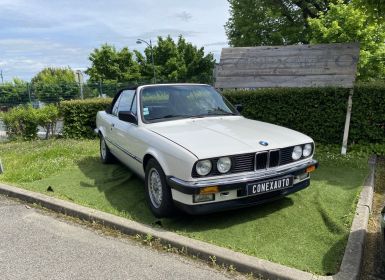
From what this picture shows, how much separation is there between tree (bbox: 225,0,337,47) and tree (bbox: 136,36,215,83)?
12523mm

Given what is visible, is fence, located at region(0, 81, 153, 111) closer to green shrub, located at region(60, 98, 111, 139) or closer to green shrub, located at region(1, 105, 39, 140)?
green shrub, located at region(1, 105, 39, 140)

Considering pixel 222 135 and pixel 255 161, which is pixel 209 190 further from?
pixel 222 135

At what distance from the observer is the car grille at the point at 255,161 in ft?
12.5

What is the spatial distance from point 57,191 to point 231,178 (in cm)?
314

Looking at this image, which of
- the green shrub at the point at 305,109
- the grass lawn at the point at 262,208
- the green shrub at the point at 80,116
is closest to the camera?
the grass lawn at the point at 262,208

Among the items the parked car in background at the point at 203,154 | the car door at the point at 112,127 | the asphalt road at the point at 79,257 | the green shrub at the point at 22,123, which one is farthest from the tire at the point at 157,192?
the green shrub at the point at 22,123

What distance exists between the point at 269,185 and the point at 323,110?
175 inches

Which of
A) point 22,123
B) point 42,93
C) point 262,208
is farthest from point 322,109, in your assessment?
point 42,93

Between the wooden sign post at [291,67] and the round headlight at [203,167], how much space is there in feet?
15.2

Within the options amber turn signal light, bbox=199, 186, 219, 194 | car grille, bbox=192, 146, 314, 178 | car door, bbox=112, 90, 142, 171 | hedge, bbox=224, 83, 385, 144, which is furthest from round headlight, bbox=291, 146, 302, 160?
hedge, bbox=224, 83, 385, 144

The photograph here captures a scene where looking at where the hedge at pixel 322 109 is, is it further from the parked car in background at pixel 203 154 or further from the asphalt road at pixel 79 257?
the asphalt road at pixel 79 257

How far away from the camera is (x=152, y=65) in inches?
1759

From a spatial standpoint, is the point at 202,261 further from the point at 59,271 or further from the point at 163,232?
the point at 59,271

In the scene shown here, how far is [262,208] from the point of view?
4527 millimetres
